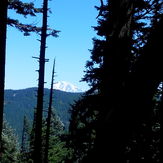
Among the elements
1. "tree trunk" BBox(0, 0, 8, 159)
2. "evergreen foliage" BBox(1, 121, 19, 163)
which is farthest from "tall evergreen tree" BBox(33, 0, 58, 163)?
"evergreen foliage" BBox(1, 121, 19, 163)

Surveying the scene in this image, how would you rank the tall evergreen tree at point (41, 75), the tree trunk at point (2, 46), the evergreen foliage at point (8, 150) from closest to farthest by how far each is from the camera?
the tree trunk at point (2, 46) → the tall evergreen tree at point (41, 75) → the evergreen foliage at point (8, 150)

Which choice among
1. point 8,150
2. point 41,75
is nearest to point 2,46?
point 41,75

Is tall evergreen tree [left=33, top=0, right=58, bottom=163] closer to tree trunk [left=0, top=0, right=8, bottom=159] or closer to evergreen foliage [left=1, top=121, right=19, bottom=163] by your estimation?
tree trunk [left=0, top=0, right=8, bottom=159]

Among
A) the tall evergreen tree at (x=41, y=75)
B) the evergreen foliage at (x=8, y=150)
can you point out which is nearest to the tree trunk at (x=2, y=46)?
the tall evergreen tree at (x=41, y=75)

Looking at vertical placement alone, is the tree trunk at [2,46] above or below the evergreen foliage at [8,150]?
above

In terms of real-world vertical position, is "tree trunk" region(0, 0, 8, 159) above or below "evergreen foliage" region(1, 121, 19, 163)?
above

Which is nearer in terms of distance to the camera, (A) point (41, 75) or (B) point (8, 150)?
(A) point (41, 75)

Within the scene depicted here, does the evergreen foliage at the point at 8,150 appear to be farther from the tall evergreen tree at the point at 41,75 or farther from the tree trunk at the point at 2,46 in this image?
the tree trunk at the point at 2,46

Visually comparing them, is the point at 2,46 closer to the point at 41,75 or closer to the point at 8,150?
the point at 41,75

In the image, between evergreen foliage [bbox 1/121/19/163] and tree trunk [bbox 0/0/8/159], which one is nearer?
tree trunk [bbox 0/0/8/159]

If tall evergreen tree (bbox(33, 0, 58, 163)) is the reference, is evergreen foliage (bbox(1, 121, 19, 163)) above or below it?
below

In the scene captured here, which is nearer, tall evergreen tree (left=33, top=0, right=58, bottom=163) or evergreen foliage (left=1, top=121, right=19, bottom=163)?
tall evergreen tree (left=33, top=0, right=58, bottom=163)

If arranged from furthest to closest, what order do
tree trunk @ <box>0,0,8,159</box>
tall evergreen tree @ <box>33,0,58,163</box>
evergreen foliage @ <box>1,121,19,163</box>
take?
1. evergreen foliage @ <box>1,121,19,163</box>
2. tall evergreen tree @ <box>33,0,58,163</box>
3. tree trunk @ <box>0,0,8,159</box>

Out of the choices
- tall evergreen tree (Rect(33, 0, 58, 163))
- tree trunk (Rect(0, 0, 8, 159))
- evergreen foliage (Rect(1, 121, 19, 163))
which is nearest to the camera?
tree trunk (Rect(0, 0, 8, 159))
